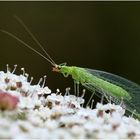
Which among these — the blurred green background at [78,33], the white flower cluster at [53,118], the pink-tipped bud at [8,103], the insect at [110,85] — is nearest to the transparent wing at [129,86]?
the insect at [110,85]

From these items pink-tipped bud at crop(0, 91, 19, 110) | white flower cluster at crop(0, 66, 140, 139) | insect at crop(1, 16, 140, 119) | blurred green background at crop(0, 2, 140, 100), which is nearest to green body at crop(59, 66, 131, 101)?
insect at crop(1, 16, 140, 119)

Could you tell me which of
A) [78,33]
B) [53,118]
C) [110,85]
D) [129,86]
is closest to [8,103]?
[53,118]

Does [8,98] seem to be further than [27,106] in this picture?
No

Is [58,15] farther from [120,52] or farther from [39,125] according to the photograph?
[39,125]

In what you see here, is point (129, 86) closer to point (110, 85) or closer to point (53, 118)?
point (110, 85)

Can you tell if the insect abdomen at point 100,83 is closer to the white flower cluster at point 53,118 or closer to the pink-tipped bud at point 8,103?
the white flower cluster at point 53,118

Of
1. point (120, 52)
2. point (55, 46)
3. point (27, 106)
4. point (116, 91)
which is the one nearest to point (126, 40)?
point (120, 52)
